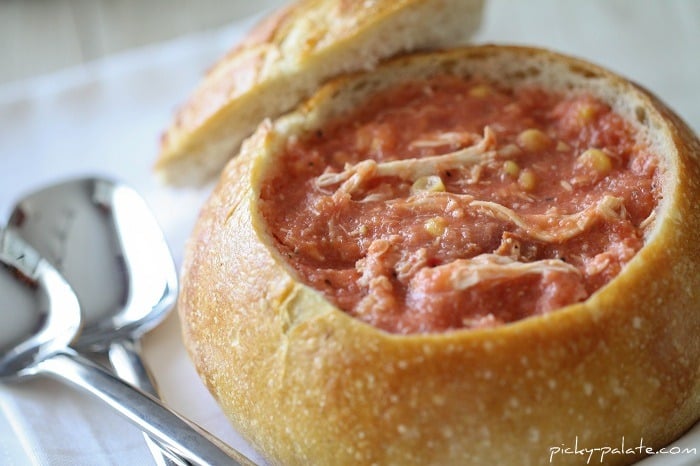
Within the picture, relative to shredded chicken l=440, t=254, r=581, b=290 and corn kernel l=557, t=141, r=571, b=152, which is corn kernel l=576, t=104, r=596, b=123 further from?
shredded chicken l=440, t=254, r=581, b=290

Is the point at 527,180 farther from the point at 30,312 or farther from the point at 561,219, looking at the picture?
the point at 30,312

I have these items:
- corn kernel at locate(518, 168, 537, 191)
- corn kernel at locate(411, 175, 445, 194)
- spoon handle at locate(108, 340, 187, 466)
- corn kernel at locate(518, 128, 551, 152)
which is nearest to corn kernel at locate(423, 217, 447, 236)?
corn kernel at locate(411, 175, 445, 194)

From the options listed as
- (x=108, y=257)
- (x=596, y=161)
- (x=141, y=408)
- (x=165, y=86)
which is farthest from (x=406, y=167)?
(x=165, y=86)

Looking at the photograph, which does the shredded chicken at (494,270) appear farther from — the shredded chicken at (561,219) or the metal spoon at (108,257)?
the metal spoon at (108,257)

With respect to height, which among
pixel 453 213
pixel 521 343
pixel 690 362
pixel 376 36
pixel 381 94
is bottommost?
pixel 690 362

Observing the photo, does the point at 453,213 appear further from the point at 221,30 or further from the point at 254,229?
the point at 221,30

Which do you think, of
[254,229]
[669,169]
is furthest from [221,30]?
[669,169]
